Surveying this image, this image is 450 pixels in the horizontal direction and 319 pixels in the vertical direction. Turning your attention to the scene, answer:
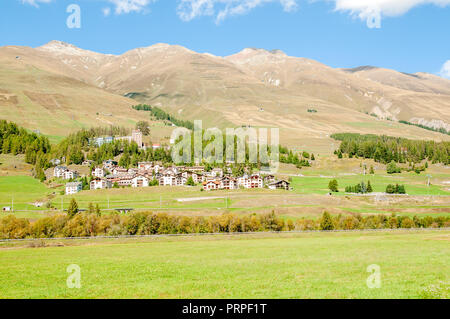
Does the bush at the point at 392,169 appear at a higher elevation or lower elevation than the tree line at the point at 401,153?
lower

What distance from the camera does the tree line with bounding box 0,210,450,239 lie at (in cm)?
6681

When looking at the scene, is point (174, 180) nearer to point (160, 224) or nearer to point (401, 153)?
point (160, 224)

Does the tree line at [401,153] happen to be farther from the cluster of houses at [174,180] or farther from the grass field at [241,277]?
the grass field at [241,277]

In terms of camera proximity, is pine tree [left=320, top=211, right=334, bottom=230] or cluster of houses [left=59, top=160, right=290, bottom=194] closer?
pine tree [left=320, top=211, right=334, bottom=230]

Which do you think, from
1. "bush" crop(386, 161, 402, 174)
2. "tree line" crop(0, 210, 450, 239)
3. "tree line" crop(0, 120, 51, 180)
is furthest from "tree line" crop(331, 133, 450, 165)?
"tree line" crop(0, 120, 51, 180)

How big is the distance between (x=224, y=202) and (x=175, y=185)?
36.4 metres

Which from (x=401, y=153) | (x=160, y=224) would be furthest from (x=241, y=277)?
(x=401, y=153)

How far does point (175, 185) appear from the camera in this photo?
135625mm

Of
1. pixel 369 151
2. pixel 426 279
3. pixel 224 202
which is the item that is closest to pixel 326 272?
pixel 426 279

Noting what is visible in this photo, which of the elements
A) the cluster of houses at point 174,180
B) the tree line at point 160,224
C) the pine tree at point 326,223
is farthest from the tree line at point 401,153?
the pine tree at point 326,223

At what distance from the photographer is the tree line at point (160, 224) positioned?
219 ft

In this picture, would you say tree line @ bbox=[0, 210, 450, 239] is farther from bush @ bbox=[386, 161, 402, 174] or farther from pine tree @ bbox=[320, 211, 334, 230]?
bush @ bbox=[386, 161, 402, 174]

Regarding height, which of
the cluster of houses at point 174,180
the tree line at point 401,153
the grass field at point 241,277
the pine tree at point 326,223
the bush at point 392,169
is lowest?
the pine tree at point 326,223
